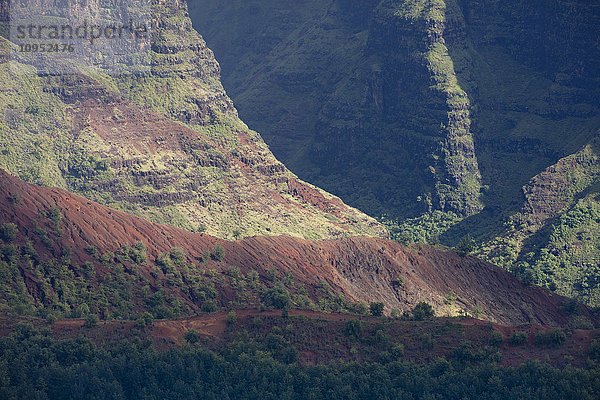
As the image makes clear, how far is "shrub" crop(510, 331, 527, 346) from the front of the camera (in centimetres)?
12362

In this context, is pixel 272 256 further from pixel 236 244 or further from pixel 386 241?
pixel 386 241

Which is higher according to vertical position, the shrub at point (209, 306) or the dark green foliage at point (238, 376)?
the shrub at point (209, 306)

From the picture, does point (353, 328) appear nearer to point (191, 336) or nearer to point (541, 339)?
point (191, 336)

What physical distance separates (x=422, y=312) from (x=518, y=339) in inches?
614

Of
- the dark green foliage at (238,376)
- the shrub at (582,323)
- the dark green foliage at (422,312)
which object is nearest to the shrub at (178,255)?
the dark green foliage at (238,376)

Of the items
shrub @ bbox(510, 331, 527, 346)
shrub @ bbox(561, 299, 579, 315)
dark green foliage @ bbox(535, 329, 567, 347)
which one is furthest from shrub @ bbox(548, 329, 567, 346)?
shrub @ bbox(561, 299, 579, 315)

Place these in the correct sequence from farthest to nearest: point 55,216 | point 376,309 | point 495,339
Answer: point 55,216 < point 376,309 < point 495,339

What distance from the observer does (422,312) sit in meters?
137

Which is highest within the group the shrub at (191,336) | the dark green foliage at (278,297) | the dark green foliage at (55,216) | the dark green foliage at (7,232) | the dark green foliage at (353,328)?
the dark green foliage at (55,216)

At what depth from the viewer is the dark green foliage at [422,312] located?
136m

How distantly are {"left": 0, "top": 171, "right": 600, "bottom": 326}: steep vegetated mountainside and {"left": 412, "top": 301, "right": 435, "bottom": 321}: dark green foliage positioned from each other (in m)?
6.04

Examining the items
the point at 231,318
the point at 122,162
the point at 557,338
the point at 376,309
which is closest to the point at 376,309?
the point at 376,309

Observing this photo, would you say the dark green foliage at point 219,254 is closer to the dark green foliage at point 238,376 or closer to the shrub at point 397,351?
the dark green foliage at point 238,376

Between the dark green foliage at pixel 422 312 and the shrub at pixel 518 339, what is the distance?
12.9m
